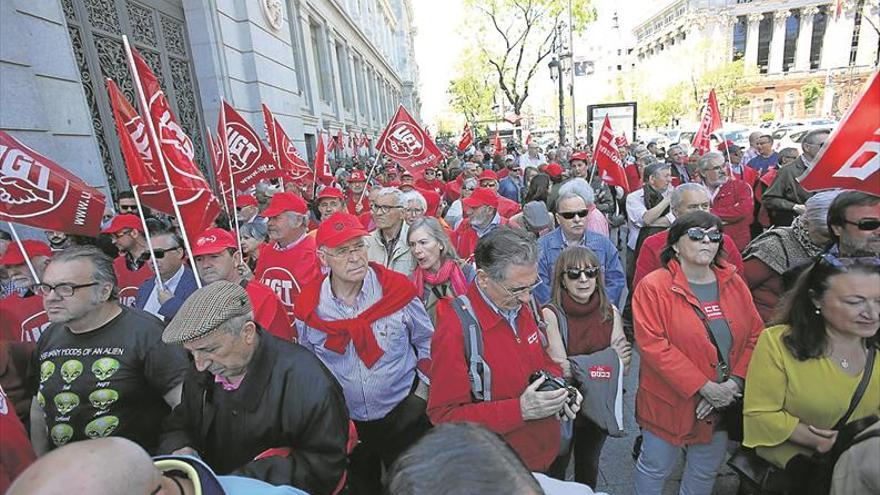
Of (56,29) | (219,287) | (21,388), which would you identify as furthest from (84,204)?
(56,29)

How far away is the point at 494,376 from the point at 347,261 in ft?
3.67

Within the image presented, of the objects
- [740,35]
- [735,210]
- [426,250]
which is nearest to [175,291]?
[426,250]

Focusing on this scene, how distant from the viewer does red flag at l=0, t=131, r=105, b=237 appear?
3147mm

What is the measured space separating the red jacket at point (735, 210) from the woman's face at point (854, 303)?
301 cm

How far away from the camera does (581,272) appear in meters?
2.78

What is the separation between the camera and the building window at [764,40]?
6238 centimetres

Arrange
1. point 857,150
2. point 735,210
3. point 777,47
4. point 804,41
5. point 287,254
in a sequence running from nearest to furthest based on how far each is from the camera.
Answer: point 857,150
point 287,254
point 735,210
point 804,41
point 777,47

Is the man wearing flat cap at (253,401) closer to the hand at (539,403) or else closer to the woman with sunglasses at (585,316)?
the hand at (539,403)

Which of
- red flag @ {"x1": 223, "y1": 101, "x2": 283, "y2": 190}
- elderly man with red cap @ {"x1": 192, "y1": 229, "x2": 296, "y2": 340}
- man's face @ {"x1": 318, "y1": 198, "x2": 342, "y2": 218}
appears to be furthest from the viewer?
man's face @ {"x1": 318, "y1": 198, "x2": 342, "y2": 218}

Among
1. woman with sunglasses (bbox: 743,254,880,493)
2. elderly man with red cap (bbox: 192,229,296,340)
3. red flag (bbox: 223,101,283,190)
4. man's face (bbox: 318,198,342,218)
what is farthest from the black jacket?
man's face (bbox: 318,198,342,218)

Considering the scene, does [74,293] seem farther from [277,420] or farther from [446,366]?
[446,366]

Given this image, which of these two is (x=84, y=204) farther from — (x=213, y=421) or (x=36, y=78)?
(x=36, y=78)

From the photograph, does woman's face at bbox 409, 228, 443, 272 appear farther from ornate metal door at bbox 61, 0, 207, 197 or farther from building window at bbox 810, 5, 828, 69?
building window at bbox 810, 5, 828, 69

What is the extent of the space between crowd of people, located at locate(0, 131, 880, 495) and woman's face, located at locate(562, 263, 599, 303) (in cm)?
2
